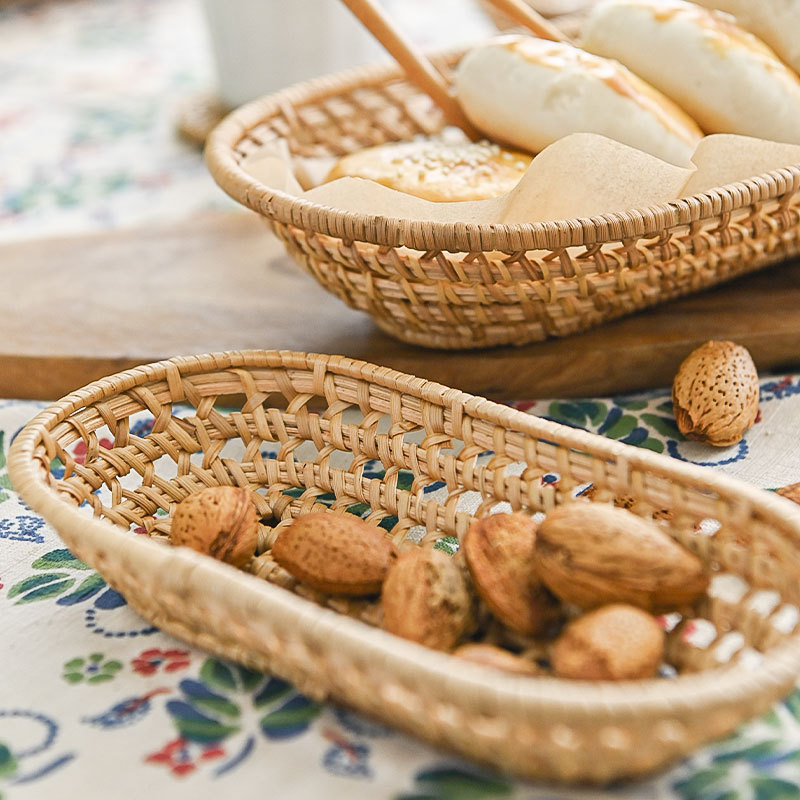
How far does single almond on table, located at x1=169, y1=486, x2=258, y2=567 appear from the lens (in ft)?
1.36

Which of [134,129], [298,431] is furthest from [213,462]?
[134,129]

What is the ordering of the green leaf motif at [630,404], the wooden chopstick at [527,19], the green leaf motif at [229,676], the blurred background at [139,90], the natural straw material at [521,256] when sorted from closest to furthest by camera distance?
the green leaf motif at [229,676] → the natural straw material at [521,256] → the green leaf motif at [630,404] → the wooden chopstick at [527,19] → the blurred background at [139,90]

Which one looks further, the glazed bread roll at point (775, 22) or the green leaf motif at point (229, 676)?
the glazed bread roll at point (775, 22)

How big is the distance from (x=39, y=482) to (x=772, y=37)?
1.69 feet

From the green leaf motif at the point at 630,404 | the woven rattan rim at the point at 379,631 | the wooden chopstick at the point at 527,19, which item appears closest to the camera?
the woven rattan rim at the point at 379,631

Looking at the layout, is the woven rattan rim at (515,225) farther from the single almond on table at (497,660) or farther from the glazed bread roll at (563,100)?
the single almond on table at (497,660)

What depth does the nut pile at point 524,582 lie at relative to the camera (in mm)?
341

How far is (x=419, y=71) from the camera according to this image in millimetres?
694

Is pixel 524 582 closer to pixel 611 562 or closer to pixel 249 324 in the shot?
pixel 611 562

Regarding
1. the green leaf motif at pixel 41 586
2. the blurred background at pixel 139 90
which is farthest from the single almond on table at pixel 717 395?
the blurred background at pixel 139 90

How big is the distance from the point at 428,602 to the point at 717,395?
0.24 meters

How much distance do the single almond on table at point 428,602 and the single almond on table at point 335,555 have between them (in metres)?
0.02

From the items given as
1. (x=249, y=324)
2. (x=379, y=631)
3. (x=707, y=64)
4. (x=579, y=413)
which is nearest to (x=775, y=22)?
(x=707, y=64)

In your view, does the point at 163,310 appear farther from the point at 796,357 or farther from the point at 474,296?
the point at 796,357
